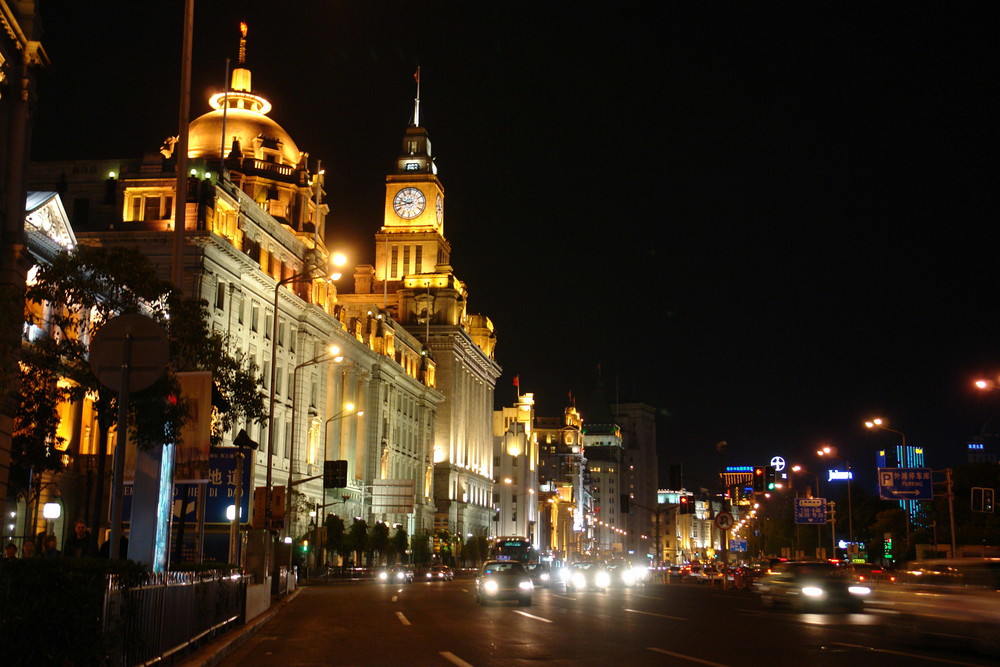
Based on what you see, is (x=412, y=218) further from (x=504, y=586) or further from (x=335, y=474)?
(x=504, y=586)

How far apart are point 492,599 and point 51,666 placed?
2614cm

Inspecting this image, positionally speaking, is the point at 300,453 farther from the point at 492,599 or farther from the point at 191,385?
the point at 191,385

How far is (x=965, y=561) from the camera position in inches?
757

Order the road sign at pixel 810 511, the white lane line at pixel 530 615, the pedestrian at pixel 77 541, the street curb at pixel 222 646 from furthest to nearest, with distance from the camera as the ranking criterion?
the road sign at pixel 810 511 < the white lane line at pixel 530 615 < the pedestrian at pixel 77 541 < the street curb at pixel 222 646

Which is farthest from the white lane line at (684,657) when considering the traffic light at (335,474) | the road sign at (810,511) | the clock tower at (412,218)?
the clock tower at (412,218)

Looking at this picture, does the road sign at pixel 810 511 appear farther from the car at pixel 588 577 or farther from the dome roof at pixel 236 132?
the dome roof at pixel 236 132

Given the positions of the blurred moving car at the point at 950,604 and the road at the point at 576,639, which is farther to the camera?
the blurred moving car at the point at 950,604

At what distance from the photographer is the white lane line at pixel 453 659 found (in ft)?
51.8

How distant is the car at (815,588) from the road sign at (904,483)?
2064 centimetres

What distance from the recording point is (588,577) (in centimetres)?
6069

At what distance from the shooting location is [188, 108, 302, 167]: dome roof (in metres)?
82.2

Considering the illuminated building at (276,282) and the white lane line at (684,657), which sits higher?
the illuminated building at (276,282)

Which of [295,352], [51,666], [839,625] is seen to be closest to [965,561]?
[839,625]

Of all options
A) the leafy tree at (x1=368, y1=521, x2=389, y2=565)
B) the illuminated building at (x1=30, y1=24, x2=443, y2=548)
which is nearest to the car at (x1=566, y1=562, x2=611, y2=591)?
the illuminated building at (x1=30, y1=24, x2=443, y2=548)
